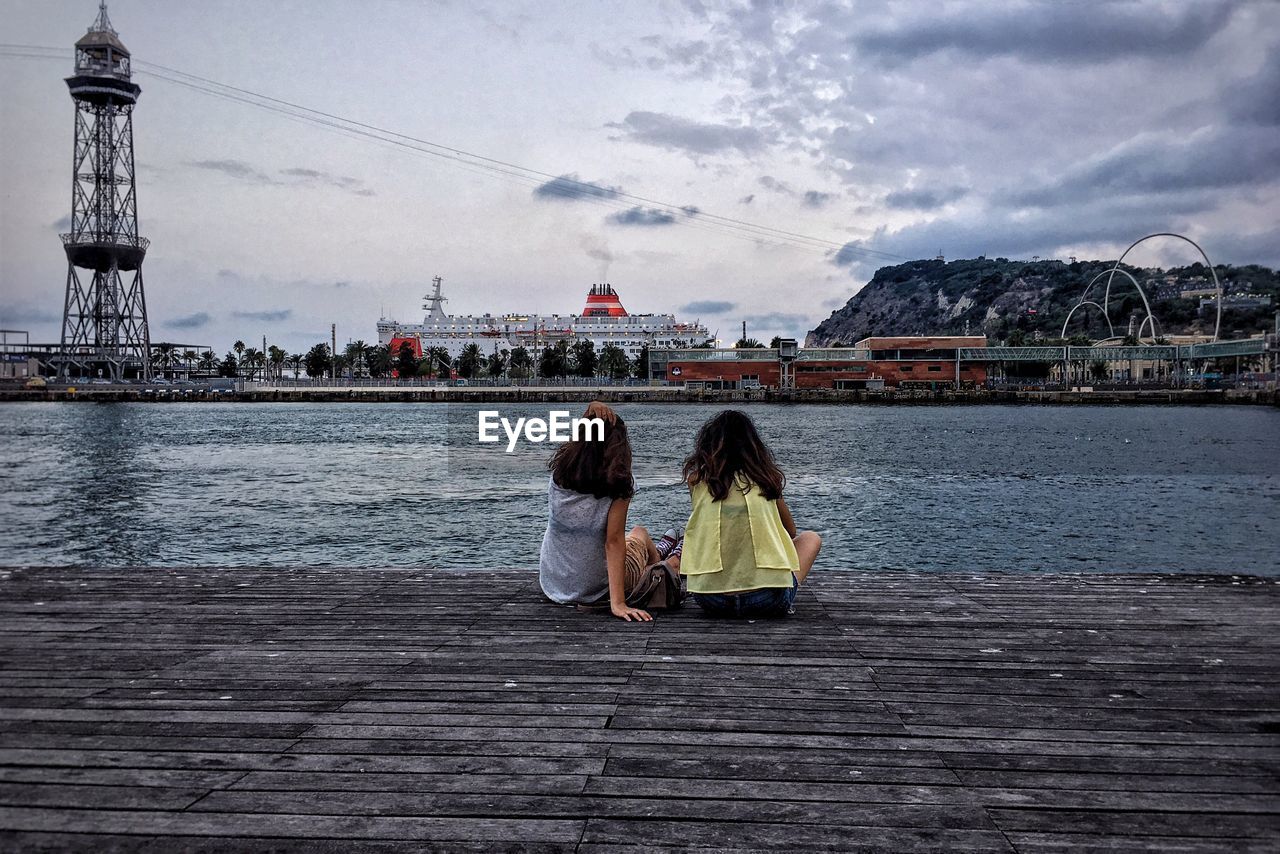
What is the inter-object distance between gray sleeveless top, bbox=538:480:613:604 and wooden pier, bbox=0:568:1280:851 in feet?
0.52

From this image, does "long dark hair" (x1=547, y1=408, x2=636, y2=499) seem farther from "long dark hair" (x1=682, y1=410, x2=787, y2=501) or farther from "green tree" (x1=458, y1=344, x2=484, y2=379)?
"green tree" (x1=458, y1=344, x2=484, y2=379)

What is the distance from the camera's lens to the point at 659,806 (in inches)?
92.8

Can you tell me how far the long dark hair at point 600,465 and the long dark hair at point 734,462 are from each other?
1.20 feet

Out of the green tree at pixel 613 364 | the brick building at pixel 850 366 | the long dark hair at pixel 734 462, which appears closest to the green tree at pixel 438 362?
the green tree at pixel 613 364

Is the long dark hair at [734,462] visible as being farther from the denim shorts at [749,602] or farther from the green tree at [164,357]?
the green tree at [164,357]

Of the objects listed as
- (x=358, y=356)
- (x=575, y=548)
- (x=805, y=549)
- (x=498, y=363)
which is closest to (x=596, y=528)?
(x=575, y=548)

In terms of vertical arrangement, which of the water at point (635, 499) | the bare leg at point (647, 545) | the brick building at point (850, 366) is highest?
the brick building at point (850, 366)

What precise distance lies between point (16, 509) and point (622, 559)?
73.0 feet

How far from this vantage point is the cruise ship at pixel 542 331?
13725cm

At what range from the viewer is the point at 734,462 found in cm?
423

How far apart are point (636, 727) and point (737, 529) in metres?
1.53

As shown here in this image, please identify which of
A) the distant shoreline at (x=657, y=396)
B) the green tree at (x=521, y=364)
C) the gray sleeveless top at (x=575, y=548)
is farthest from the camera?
the green tree at (x=521, y=364)

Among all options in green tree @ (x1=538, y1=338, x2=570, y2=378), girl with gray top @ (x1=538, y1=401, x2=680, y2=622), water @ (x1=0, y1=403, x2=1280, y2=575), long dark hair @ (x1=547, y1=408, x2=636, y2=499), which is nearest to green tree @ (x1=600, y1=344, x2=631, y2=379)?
green tree @ (x1=538, y1=338, x2=570, y2=378)

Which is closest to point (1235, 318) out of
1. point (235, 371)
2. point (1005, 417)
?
point (1005, 417)
